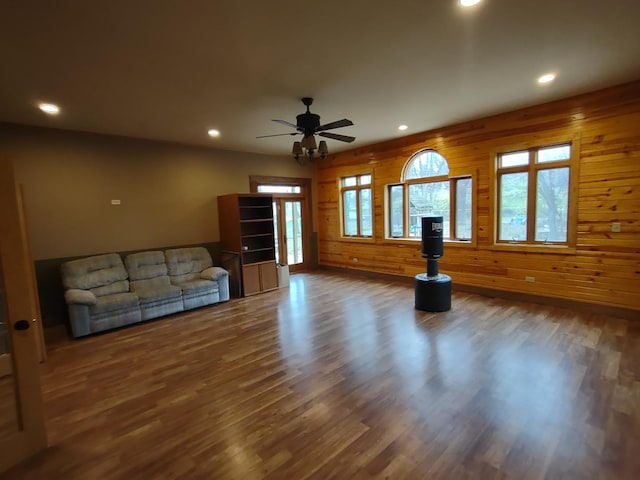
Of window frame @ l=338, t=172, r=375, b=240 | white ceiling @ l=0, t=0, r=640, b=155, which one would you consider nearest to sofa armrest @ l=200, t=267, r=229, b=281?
white ceiling @ l=0, t=0, r=640, b=155

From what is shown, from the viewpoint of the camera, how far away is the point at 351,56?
2.85 metres

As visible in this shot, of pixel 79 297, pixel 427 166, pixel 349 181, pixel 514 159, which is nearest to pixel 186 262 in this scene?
pixel 79 297

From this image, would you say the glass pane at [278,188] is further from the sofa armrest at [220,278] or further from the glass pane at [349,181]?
the sofa armrest at [220,278]

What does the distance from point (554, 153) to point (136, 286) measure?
6.60 meters

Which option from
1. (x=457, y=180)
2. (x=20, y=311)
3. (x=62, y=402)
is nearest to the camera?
(x=20, y=311)

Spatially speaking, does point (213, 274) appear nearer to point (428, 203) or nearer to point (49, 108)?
point (49, 108)

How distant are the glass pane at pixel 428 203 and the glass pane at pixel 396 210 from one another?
0.22m

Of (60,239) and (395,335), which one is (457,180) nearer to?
(395,335)

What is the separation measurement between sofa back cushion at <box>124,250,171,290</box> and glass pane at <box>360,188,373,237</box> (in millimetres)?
4205

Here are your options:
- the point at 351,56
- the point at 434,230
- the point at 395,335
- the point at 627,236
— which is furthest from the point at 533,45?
the point at 395,335

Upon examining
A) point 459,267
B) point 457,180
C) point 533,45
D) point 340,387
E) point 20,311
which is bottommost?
point 340,387

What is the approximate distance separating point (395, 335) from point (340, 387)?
1.27 metres

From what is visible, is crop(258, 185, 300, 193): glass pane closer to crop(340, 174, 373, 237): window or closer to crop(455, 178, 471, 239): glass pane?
crop(340, 174, 373, 237): window

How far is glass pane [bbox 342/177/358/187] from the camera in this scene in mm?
7277
